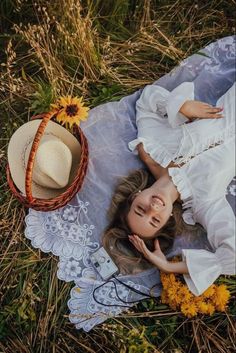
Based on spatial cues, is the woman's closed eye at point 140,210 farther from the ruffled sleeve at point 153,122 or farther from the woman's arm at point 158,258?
the ruffled sleeve at point 153,122

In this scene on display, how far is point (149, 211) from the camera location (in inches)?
127

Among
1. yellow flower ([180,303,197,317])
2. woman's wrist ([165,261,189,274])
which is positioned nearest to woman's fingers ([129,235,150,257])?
woman's wrist ([165,261,189,274])

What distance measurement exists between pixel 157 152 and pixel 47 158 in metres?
0.69

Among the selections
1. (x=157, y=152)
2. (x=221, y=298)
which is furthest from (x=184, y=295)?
(x=157, y=152)

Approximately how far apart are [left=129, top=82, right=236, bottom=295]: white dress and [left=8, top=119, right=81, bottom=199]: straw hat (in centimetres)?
42

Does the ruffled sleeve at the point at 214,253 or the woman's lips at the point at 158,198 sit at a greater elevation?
the woman's lips at the point at 158,198

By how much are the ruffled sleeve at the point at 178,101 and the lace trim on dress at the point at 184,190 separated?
1.00ft

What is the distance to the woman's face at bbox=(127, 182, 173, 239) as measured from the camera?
3.25m

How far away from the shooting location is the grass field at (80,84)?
11.1 feet

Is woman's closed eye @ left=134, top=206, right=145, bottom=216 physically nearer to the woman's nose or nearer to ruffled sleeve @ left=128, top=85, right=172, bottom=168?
the woman's nose

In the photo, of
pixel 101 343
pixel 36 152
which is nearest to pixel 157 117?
pixel 36 152

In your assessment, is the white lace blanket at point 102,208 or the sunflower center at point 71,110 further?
the white lace blanket at point 102,208

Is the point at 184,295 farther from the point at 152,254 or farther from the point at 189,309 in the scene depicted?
the point at 152,254

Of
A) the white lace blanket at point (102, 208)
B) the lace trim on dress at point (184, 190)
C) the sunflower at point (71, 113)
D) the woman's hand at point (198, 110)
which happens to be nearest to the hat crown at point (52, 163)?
the sunflower at point (71, 113)
